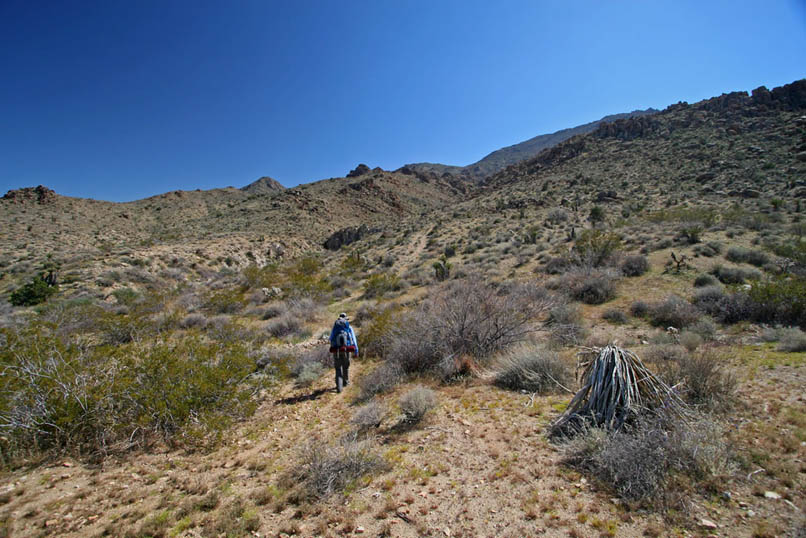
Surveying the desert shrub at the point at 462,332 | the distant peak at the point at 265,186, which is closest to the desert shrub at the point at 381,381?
the desert shrub at the point at 462,332

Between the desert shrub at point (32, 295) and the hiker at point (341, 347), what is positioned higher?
the desert shrub at point (32, 295)

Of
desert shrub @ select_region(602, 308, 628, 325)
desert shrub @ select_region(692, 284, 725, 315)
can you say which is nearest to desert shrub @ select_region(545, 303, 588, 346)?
desert shrub @ select_region(602, 308, 628, 325)

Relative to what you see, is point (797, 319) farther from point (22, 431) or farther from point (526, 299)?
point (22, 431)

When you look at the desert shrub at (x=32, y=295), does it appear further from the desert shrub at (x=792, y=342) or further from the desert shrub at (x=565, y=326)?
the desert shrub at (x=792, y=342)

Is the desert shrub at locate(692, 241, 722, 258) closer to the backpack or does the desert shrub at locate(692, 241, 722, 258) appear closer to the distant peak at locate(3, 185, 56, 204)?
the backpack

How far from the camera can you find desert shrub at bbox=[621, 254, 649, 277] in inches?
483

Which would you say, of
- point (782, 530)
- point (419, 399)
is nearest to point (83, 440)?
point (419, 399)

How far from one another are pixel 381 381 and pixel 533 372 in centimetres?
291

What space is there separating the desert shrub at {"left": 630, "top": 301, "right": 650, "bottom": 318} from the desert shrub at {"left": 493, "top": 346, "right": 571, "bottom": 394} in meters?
4.97

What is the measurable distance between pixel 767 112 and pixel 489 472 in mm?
55439

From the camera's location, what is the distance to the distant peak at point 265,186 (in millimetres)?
86438

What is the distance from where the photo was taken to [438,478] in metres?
3.54

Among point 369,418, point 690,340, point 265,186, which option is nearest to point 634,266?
point 690,340

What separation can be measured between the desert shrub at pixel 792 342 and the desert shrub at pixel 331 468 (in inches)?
293
